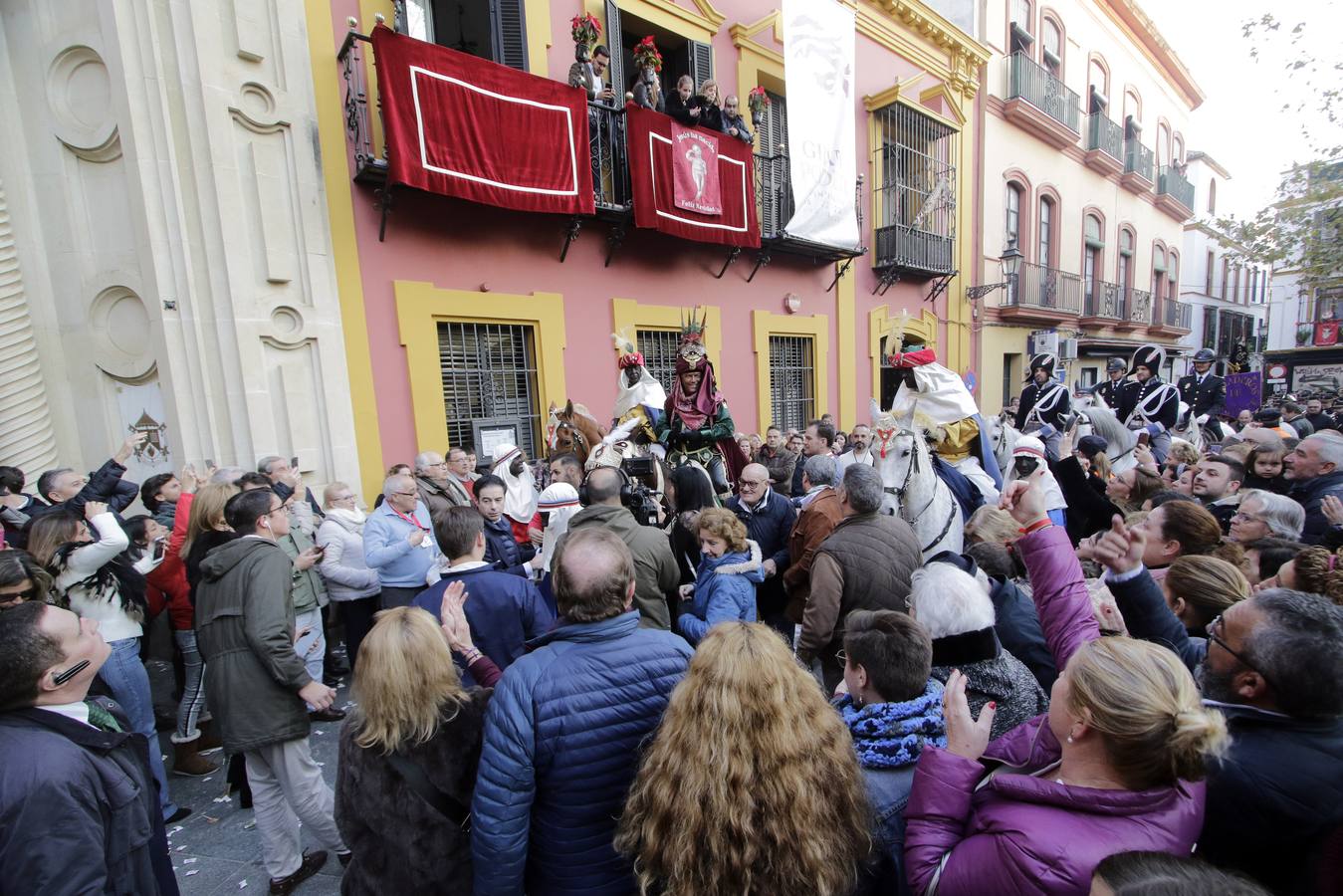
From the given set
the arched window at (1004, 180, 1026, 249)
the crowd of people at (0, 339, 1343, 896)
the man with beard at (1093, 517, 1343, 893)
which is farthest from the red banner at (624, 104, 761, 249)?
the arched window at (1004, 180, 1026, 249)

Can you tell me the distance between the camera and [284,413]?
582 cm

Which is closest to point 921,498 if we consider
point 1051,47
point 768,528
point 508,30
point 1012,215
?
point 768,528

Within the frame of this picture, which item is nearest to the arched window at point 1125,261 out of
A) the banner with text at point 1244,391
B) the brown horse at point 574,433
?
the banner with text at point 1244,391

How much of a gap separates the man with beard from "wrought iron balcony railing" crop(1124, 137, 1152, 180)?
23.1m

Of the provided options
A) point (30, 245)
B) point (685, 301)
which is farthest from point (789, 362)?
point (30, 245)

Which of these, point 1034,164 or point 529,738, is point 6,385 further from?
point 1034,164

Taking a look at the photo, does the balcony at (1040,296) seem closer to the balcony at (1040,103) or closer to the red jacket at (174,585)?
the balcony at (1040,103)

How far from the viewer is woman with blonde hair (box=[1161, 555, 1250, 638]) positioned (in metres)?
2.00

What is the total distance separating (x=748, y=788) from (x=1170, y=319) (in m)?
28.6

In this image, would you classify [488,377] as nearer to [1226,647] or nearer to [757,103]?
→ [757,103]

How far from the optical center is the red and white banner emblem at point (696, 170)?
8.04 meters

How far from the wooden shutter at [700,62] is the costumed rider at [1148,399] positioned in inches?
274

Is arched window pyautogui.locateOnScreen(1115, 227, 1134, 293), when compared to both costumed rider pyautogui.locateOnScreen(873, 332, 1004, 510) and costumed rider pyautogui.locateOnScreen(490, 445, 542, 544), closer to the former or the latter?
costumed rider pyautogui.locateOnScreen(873, 332, 1004, 510)

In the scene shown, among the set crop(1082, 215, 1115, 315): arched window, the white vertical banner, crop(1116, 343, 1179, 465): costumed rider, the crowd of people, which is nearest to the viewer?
the crowd of people
